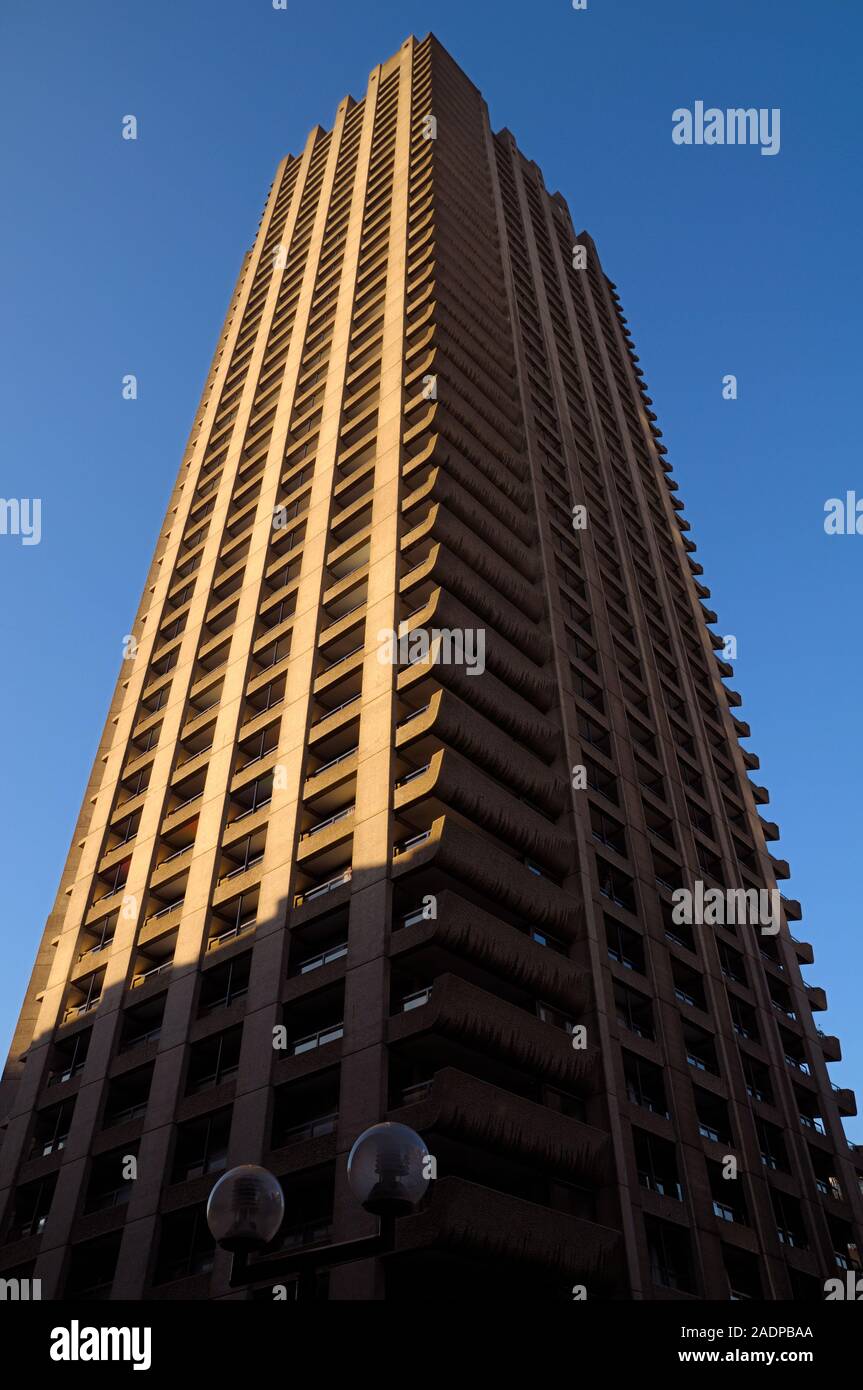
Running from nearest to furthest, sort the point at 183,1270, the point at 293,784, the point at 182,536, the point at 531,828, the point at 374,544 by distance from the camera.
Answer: the point at 183,1270
the point at 531,828
the point at 293,784
the point at 374,544
the point at 182,536

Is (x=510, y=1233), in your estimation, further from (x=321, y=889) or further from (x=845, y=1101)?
(x=845, y=1101)

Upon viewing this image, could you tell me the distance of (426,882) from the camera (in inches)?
1161

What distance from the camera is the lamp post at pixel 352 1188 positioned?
25.6ft

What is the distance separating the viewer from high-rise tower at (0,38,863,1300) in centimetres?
2708

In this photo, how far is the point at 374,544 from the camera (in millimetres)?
40406

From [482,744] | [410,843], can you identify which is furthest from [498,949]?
[482,744]

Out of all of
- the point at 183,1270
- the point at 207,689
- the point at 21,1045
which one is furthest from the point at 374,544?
the point at 183,1270

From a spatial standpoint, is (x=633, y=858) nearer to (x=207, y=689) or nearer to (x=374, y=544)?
(x=374, y=544)

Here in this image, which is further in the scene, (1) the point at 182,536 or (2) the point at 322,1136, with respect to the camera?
(1) the point at 182,536

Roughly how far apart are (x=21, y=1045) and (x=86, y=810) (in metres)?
10.5

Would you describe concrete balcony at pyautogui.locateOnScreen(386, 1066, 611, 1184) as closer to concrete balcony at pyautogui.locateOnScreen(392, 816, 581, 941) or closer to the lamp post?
concrete balcony at pyautogui.locateOnScreen(392, 816, 581, 941)

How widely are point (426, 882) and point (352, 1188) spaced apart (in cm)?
2151

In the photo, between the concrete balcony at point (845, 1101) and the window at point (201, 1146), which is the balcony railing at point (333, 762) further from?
the concrete balcony at point (845, 1101)

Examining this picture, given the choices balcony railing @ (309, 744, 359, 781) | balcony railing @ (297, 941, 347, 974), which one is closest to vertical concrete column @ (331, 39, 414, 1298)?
balcony railing @ (309, 744, 359, 781)
